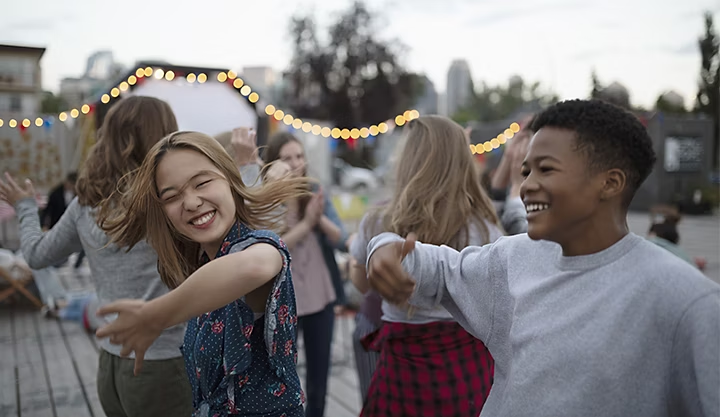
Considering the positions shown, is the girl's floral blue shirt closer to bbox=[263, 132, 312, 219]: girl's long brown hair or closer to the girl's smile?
the girl's smile

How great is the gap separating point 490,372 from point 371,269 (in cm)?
118

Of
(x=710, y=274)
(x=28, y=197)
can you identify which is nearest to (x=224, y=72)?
(x=28, y=197)

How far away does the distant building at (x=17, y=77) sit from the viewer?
8.82 ft

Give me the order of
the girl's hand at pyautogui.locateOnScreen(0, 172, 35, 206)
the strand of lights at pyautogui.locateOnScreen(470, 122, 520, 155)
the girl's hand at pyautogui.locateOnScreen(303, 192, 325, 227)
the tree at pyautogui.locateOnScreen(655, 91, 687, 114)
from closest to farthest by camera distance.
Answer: the girl's hand at pyautogui.locateOnScreen(0, 172, 35, 206)
the girl's hand at pyautogui.locateOnScreen(303, 192, 325, 227)
the strand of lights at pyautogui.locateOnScreen(470, 122, 520, 155)
the tree at pyautogui.locateOnScreen(655, 91, 687, 114)

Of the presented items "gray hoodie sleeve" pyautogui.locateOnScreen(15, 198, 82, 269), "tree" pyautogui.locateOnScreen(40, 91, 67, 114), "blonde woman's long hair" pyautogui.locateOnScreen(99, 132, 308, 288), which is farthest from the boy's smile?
"tree" pyautogui.locateOnScreen(40, 91, 67, 114)

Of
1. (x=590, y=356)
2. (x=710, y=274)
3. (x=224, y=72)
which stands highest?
(x=224, y=72)

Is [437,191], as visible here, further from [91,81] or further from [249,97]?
[91,81]

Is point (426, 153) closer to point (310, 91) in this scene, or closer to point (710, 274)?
point (710, 274)

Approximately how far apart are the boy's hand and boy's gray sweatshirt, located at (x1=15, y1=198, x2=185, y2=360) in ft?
3.28

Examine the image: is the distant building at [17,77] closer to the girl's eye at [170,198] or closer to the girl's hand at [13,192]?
the girl's hand at [13,192]

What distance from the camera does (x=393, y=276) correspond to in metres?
1.23

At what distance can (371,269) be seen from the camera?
128cm

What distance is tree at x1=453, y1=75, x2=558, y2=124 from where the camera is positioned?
62281 millimetres

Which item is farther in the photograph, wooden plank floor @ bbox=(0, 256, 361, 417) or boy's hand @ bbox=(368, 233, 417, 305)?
wooden plank floor @ bbox=(0, 256, 361, 417)
